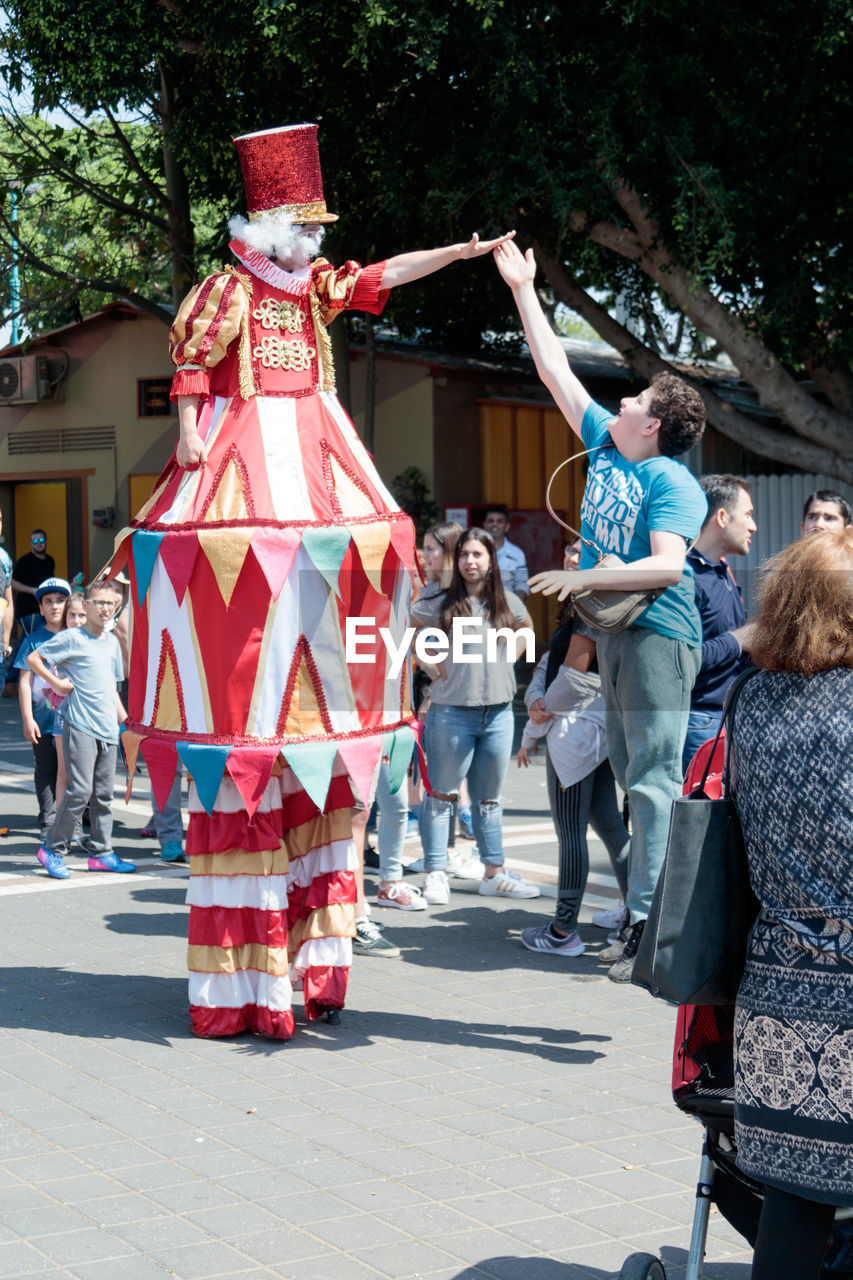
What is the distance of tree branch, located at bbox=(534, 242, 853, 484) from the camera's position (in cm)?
1498

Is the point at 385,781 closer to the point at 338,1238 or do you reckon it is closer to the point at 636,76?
the point at 338,1238

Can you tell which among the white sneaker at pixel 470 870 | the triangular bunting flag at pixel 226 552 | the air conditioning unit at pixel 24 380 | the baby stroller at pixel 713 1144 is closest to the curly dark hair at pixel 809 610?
the baby stroller at pixel 713 1144

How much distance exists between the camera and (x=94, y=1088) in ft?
16.6

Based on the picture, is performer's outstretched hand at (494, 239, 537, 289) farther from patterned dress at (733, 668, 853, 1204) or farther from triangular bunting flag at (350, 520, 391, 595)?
patterned dress at (733, 668, 853, 1204)

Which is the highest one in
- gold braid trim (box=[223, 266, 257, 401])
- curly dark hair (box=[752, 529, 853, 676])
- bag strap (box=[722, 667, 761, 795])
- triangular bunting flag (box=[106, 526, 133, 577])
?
gold braid trim (box=[223, 266, 257, 401])

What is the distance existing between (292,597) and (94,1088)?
177 cm

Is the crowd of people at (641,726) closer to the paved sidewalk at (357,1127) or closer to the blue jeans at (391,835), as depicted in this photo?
the blue jeans at (391,835)

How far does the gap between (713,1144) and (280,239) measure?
3742mm

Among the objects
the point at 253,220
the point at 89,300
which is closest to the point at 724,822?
the point at 253,220

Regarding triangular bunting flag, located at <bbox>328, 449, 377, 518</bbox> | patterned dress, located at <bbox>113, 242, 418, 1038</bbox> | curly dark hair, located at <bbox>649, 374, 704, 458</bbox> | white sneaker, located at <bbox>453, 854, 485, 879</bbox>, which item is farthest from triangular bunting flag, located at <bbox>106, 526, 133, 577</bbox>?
white sneaker, located at <bbox>453, 854, 485, 879</bbox>

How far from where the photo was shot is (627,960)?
6160mm

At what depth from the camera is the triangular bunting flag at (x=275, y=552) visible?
5.28m

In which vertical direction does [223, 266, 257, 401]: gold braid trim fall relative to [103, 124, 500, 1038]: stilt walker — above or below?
above

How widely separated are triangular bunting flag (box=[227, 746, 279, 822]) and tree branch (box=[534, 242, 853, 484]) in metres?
10.6
